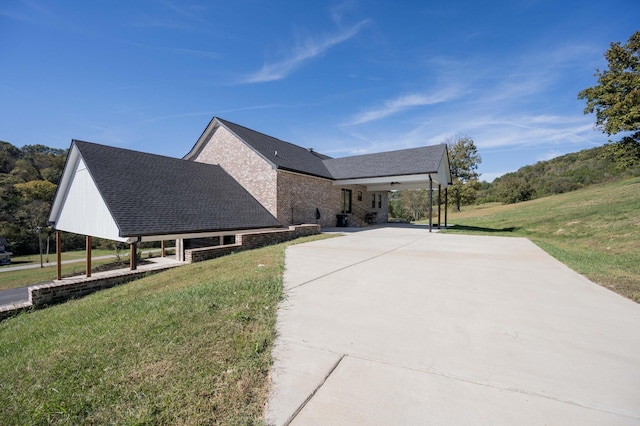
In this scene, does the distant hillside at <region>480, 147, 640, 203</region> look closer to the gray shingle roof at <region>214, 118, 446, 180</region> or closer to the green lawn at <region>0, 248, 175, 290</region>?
the gray shingle roof at <region>214, 118, 446, 180</region>

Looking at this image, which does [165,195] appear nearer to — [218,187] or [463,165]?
[218,187]

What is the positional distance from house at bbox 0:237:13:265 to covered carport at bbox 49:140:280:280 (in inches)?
1269

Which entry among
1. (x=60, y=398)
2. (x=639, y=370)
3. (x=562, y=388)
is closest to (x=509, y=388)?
(x=562, y=388)

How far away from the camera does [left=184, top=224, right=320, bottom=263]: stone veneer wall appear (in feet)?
32.5

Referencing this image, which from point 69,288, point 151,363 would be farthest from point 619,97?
point 69,288

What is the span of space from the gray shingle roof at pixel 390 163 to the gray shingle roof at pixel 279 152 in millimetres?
1374

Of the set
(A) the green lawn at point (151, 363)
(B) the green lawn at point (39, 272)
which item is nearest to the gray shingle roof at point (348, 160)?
(B) the green lawn at point (39, 272)

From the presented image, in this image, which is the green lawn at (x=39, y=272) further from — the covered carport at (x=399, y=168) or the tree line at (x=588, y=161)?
the tree line at (x=588, y=161)

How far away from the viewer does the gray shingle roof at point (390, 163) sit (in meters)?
16.5

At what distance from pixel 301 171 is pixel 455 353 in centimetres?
1434

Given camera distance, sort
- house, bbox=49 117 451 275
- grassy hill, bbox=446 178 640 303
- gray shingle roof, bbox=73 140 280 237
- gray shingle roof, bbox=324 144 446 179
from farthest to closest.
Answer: gray shingle roof, bbox=324 144 446 179, house, bbox=49 117 451 275, gray shingle roof, bbox=73 140 280 237, grassy hill, bbox=446 178 640 303

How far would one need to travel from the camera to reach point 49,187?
4494 cm

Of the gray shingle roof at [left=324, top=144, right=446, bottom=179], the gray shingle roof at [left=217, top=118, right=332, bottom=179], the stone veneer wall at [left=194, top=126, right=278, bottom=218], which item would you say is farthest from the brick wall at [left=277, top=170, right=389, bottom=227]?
the gray shingle roof at [left=324, top=144, right=446, bottom=179]

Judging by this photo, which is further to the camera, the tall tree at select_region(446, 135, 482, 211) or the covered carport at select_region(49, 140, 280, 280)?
the tall tree at select_region(446, 135, 482, 211)
